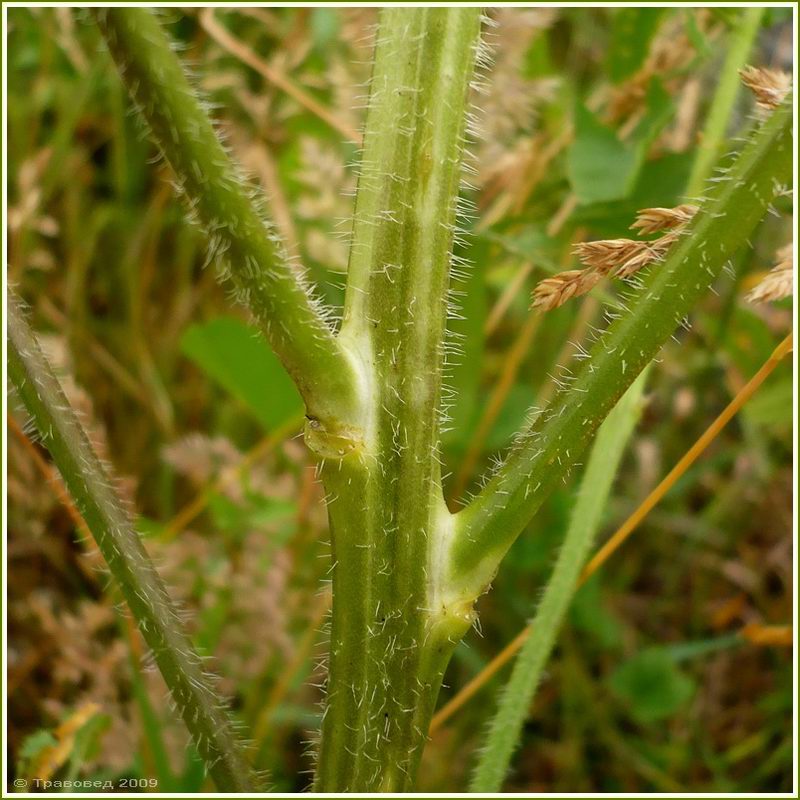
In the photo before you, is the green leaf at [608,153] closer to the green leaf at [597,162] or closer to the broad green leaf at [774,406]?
the green leaf at [597,162]

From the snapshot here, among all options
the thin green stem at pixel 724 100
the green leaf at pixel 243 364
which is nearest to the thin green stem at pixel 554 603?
the thin green stem at pixel 724 100

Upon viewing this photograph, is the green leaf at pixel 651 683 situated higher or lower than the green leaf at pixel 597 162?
lower

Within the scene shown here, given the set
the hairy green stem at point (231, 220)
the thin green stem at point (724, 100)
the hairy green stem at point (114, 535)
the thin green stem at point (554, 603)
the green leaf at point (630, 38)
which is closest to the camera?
the hairy green stem at point (231, 220)

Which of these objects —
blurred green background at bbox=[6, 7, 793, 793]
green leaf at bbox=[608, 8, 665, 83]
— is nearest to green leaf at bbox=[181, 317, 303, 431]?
blurred green background at bbox=[6, 7, 793, 793]

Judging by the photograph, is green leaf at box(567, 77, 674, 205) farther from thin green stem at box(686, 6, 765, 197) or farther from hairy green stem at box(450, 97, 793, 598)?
hairy green stem at box(450, 97, 793, 598)

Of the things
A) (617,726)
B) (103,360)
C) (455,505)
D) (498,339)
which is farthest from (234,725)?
(498,339)

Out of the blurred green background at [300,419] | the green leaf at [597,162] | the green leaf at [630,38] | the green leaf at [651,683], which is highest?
the green leaf at [630,38]

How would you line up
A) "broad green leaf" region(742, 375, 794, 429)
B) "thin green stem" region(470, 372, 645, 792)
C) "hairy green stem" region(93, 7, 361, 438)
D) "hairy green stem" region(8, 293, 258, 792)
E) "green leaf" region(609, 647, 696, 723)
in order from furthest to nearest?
1. "green leaf" region(609, 647, 696, 723)
2. "broad green leaf" region(742, 375, 794, 429)
3. "thin green stem" region(470, 372, 645, 792)
4. "hairy green stem" region(8, 293, 258, 792)
5. "hairy green stem" region(93, 7, 361, 438)
